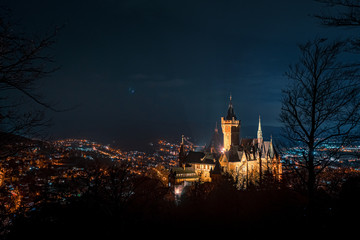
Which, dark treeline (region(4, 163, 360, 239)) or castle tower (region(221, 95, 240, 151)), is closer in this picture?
dark treeline (region(4, 163, 360, 239))

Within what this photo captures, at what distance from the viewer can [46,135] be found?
6.07 m

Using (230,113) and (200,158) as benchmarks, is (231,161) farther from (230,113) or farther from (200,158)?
(230,113)

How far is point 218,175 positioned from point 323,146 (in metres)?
38.5

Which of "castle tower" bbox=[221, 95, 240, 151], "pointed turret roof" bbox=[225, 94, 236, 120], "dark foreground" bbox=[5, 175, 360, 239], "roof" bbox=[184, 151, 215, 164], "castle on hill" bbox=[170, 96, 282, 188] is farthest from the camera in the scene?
Result: "pointed turret roof" bbox=[225, 94, 236, 120]

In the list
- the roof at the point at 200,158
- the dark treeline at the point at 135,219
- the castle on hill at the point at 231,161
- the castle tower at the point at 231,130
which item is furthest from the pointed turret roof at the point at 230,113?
the dark treeline at the point at 135,219

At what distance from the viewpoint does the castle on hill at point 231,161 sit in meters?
47.5

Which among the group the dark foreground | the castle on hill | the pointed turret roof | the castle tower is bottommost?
the dark foreground

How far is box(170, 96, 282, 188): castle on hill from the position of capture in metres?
47.5

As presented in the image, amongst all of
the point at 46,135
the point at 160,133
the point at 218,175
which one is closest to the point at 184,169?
the point at 218,175

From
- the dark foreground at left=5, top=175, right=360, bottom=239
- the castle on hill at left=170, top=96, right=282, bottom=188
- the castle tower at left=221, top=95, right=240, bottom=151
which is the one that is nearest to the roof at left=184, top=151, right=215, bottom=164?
the castle on hill at left=170, top=96, right=282, bottom=188

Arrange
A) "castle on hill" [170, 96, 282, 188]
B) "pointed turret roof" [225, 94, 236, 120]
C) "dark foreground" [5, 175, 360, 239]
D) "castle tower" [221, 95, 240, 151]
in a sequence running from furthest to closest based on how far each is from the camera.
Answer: "pointed turret roof" [225, 94, 236, 120]
"castle tower" [221, 95, 240, 151]
"castle on hill" [170, 96, 282, 188]
"dark foreground" [5, 175, 360, 239]

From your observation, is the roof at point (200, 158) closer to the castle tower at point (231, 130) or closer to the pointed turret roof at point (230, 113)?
the castle tower at point (231, 130)

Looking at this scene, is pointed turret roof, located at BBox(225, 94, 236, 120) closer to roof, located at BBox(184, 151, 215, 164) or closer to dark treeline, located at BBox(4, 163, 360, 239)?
roof, located at BBox(184, 151, 215, 164)

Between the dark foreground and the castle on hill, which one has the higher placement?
the castle on hill
